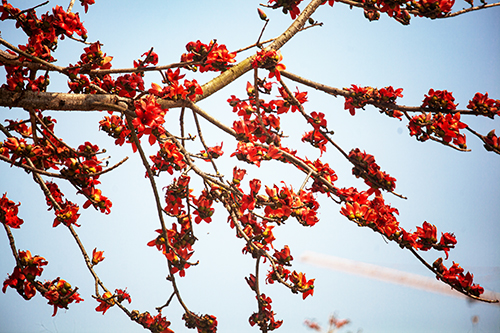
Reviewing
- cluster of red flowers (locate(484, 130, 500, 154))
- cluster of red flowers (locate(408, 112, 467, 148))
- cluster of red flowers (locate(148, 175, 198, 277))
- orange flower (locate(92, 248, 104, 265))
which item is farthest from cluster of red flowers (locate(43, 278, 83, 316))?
cluster of red flowers (locate(484, 130, 500, 154))

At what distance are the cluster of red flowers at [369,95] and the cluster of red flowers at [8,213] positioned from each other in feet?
5.03

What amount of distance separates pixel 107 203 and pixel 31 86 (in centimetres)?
57

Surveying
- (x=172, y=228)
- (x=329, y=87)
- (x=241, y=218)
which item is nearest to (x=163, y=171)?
(x=172, y=228)

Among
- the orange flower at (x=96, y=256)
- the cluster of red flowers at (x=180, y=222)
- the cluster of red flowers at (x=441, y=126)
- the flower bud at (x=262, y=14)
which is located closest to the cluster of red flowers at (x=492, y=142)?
the cluster of red flowers at (x=441, y=126)

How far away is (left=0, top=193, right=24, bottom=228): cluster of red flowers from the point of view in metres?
1.56

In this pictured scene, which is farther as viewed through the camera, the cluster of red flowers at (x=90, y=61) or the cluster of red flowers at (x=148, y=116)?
the cluster of red flowers at (x=90, y=61)

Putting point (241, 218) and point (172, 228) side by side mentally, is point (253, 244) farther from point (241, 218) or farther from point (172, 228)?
point (172, 228)

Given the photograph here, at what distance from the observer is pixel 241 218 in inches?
63.8

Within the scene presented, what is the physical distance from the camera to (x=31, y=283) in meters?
1.56

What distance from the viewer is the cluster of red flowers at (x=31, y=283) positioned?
1.55m

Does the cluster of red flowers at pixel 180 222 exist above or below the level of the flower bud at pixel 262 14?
below

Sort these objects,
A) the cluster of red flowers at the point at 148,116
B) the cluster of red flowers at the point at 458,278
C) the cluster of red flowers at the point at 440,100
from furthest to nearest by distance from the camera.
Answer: the cluster of red flowers at the point at 440,100 → the cluster of red flowers at the point at 458,278 → the cluster of red flowers at the point at 148,116

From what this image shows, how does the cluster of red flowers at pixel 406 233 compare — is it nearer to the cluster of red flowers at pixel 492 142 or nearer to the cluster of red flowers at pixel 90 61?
the cluster of red flowers at pixel 492 142

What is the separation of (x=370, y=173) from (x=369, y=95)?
35 centimetres
